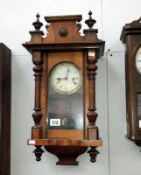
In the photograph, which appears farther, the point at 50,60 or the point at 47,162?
the point at 47,162

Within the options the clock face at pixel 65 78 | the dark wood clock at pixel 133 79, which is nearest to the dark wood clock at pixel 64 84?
the clock face at pixel 65 78

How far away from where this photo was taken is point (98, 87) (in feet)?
4.57

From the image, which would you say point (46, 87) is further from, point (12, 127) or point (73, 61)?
point (12, 127)

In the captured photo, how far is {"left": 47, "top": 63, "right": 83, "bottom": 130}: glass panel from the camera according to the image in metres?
1.22

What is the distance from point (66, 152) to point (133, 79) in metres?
0.46

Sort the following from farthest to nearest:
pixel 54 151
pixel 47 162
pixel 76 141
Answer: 1. pixel 47 162
2. pixel 54 151
3. pixel 76 141

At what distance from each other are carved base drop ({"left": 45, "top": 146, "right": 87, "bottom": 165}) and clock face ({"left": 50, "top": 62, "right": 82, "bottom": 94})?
26 cm

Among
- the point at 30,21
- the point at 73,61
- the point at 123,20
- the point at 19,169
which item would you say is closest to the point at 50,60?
the point at 73,61

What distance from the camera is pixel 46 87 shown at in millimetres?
1240

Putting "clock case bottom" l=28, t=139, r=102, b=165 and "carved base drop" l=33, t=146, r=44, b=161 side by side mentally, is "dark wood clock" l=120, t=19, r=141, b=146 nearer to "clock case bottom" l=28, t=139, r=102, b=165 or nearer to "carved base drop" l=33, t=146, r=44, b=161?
"clock case bottom" l=28, t=139, r=102, b=165

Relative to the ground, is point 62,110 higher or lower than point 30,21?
lower

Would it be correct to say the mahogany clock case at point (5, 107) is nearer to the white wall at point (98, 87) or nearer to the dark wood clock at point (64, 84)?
the white wall at point (98, 87)

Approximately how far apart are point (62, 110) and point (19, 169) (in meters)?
0.42

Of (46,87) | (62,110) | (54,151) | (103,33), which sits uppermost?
(103,33)
